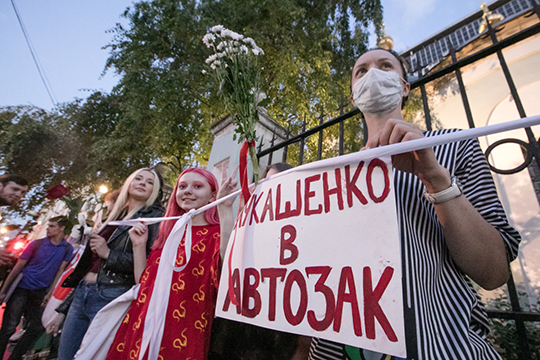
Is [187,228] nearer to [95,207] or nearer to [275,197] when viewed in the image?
[275,197]

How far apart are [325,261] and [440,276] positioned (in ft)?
1.26

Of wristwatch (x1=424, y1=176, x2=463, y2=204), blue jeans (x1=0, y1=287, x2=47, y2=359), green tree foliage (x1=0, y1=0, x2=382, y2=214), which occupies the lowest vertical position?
blue jeans (x1=0, y1=287, x2=47, y2=359)

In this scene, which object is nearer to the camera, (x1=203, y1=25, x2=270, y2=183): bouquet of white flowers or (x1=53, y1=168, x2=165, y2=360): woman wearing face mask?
(x1=203, y1=25, x2=270, y2=183): bouquet of white flowers

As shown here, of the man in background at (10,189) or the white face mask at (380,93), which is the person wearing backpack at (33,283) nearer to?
the man in background at (10,189)

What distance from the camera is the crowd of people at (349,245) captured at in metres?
0.73

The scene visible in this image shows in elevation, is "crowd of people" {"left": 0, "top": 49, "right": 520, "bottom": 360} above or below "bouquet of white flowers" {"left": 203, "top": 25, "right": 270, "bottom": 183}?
below

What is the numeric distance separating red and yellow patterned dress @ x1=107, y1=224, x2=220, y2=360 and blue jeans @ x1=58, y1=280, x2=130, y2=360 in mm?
450

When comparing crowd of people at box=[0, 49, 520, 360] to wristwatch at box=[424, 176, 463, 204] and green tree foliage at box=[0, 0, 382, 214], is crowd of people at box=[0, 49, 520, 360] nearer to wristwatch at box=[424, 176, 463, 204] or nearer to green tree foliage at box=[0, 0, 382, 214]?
wristwatch at box=[424, 176, 463, 204]

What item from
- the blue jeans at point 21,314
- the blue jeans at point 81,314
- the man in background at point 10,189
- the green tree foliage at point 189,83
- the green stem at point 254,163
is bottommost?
the blue jeans at point 21,314

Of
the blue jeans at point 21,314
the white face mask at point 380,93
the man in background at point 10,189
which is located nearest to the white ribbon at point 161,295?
the white face mask at point 380,93

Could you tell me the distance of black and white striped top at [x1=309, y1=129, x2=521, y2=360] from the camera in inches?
25.6

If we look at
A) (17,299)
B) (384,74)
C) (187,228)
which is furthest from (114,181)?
(384,74)

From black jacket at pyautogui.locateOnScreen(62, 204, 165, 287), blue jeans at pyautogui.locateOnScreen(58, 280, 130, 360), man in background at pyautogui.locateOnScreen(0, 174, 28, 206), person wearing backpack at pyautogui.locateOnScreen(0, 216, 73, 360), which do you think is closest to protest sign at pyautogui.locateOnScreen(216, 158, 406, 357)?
black jacket at pyautogui.locateOnScreen(62, 204, 165, 287)

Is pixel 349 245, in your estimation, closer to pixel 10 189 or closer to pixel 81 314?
pixel 81 314
